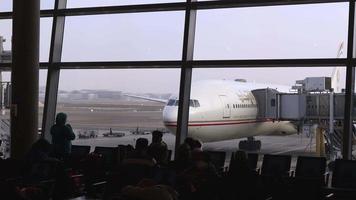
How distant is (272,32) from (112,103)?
305cm

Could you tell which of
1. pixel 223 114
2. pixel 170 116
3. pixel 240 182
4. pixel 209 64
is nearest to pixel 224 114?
pixel 223 114

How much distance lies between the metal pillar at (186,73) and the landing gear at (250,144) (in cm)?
123

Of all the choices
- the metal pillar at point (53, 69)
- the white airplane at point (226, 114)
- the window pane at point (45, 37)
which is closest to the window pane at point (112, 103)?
the metal pillar at point (53, 69)

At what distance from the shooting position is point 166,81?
8.30 metres

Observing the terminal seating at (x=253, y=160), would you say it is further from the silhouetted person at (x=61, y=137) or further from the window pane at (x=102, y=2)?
the window pane at (x=102, y=2)

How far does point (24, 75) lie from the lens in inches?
310

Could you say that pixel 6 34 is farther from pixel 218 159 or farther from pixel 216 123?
pixel 218 159

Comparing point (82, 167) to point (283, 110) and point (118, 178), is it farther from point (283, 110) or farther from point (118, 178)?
point (283, 110)

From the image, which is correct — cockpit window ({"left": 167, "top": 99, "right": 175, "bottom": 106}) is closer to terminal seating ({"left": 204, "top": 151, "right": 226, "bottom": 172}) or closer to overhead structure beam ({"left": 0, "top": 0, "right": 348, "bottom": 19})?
overhead structure beam ({"left": 0, "top": 0, "right": 348, "bottom": 19})

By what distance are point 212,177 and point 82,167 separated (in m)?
2.15

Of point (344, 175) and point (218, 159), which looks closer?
point (344, 175)

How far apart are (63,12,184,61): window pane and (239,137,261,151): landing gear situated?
195 cm

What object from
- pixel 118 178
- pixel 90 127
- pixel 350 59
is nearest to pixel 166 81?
pixel 90 127

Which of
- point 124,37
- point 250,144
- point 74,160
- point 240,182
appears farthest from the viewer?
point 250,144
